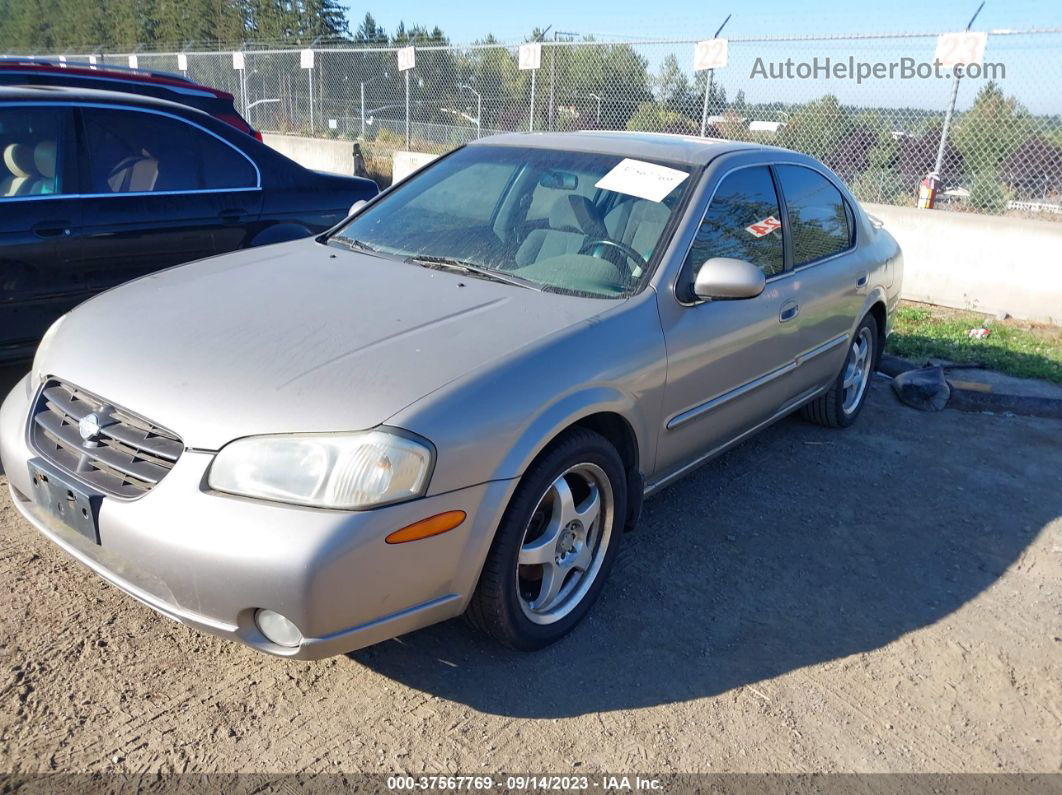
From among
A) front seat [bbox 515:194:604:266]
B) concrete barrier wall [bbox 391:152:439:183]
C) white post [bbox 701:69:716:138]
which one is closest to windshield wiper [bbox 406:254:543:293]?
front seat [bbox 515:194:604:266]

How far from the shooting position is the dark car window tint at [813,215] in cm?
429

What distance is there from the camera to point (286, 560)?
2.16m

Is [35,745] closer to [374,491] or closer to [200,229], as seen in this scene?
[374,491]

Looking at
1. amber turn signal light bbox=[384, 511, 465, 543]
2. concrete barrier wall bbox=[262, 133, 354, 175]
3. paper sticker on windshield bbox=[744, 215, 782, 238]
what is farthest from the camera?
concrete barrier wall bbox=[262, 133, 354, 175]

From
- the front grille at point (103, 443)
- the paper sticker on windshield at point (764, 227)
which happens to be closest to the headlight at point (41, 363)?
the front grille at point (103, 443)

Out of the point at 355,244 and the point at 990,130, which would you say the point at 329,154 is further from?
the point at 355,244

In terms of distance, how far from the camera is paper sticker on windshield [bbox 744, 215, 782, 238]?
391 cm

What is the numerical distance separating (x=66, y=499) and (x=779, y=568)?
8.78 ft

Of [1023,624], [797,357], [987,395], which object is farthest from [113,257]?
[987,395]

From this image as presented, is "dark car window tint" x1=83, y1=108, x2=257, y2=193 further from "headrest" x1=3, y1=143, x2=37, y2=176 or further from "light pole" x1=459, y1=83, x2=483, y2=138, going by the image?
"light pole" x1=459, y1=83, x2=483, y2=138

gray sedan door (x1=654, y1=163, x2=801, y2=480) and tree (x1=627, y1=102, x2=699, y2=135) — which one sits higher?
tree (x1=627, y1=102, x2=699, y2=135)

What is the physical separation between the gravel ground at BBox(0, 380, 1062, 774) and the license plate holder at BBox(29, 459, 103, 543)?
496mm

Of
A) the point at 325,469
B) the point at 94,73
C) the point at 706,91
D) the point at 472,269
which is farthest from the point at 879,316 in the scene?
the point at 94,73

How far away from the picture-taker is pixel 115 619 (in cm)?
290
